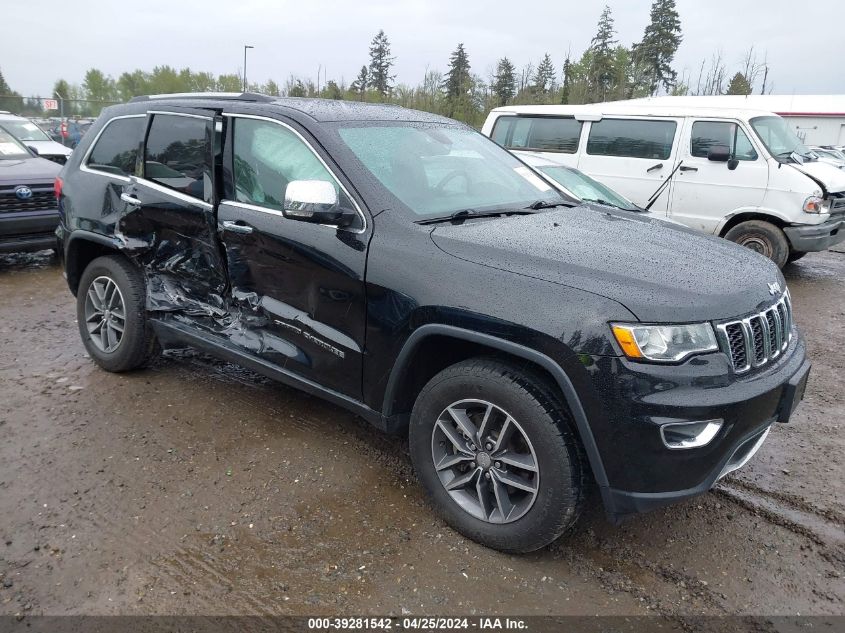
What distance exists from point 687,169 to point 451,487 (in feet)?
22.5

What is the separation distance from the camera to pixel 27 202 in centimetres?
739

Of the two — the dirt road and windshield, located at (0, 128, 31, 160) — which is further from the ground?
windshield, located at (0, 128, 31, 160)

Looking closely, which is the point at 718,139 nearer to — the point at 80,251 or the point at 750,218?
the point at 750,218

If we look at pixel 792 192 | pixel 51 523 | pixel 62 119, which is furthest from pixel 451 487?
pixel 62 119

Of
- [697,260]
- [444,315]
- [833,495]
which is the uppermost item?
[697,260]

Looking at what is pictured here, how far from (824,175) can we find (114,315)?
315 inches

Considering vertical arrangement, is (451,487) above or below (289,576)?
above

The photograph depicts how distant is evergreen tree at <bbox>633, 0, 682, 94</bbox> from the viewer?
49.1 metres

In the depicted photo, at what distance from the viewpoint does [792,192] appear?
24.9 feet

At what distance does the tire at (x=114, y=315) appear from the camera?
4.24 m

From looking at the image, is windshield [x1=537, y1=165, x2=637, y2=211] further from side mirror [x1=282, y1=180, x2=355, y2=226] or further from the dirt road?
side mirror [x1=282, y1=180, x2=355, y2=226]

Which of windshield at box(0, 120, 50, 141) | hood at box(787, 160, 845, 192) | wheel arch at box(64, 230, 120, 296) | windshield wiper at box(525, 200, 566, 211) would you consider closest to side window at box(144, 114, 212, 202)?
wheel arch at box(64, 230, 120, 296)

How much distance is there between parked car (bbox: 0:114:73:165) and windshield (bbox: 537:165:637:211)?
337 inches

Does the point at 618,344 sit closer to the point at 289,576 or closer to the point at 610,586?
the point at 610,586
